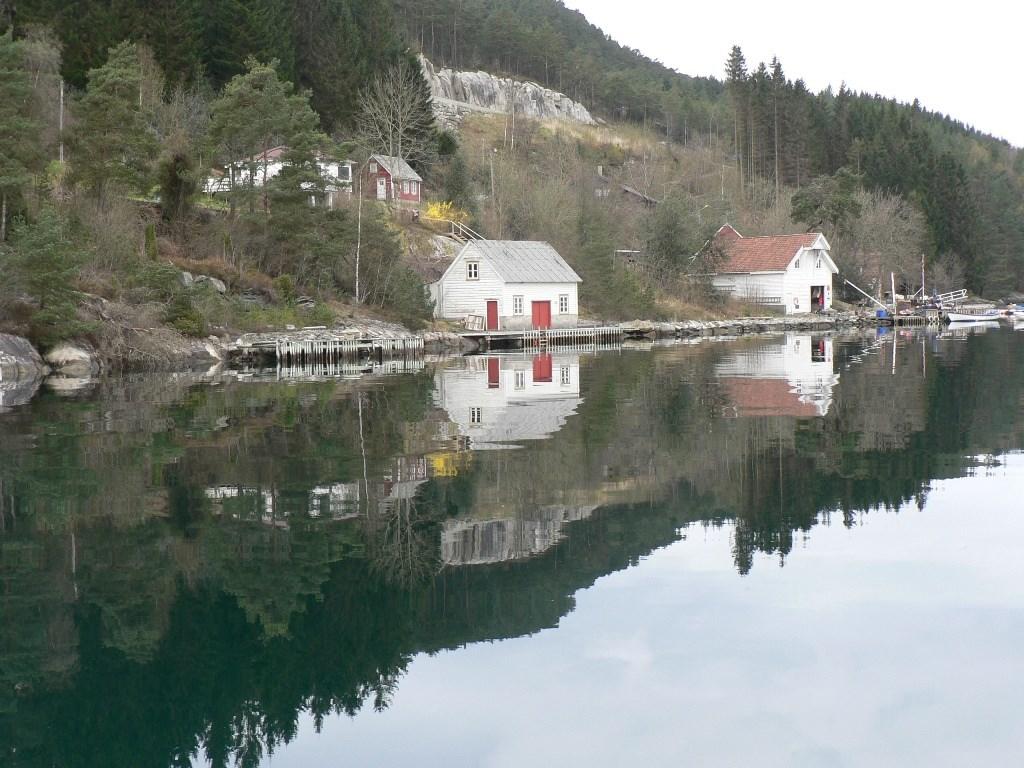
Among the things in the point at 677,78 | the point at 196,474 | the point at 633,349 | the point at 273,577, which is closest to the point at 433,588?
the point at 273,577

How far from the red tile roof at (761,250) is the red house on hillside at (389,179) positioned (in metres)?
20.4

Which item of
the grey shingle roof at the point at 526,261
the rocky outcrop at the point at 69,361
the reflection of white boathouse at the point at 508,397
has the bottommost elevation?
the reflection of white boathouse at the point at 508,397

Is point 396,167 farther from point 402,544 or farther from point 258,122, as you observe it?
point 402,544

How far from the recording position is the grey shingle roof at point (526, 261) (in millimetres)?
57375

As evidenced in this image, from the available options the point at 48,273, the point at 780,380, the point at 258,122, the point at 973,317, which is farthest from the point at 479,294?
the point at 973,317

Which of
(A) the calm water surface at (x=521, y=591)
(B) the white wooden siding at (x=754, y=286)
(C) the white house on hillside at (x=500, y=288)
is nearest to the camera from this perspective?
(A) the calm water surface at (x=521, y=591)

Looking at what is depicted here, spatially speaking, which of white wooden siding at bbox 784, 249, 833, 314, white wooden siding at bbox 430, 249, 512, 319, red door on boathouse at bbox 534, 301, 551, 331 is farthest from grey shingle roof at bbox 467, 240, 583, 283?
white wooden siding at bbox 784, 249, 833, 314

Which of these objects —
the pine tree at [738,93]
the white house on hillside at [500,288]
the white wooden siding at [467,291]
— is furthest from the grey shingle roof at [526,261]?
the pine tree at [738,93]

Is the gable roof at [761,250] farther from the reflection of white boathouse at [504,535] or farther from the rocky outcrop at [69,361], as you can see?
the reflection of white boathouse at [504,535]

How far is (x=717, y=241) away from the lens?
7362 cm

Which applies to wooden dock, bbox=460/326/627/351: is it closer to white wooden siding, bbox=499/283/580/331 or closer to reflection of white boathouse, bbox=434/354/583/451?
white wooden siding, bbox=499/283/580/331

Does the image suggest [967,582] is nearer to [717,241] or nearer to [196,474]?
[196,474]

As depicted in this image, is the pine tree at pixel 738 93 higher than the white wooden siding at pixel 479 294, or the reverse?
the pine tree at pixel 738 93

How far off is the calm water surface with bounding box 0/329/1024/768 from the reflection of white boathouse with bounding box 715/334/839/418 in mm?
2774
